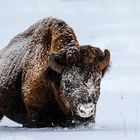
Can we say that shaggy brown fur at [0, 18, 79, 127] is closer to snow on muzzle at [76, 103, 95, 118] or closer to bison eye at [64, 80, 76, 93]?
bison eye at [64, 80, 76, 93]

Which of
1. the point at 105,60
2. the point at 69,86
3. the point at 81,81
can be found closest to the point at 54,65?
the point at 69,86

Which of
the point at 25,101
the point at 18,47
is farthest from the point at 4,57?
the point at 25,101

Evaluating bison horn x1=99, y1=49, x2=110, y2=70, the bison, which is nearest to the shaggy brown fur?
the bison

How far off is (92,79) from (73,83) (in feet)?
1.03

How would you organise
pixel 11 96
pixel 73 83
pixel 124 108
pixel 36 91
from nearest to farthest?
pixel 73 83 < pixel 36 91 < pixel 11 96 < pixel 124 108

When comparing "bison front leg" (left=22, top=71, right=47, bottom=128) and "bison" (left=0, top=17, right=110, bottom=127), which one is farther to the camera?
"bison front leg" (left=22, top=71, right=47, bottom=128)

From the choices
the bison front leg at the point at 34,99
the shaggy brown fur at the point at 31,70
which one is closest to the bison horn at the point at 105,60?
the shaggy brown fur at the point at 31,70

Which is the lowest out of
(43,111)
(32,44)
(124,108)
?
(124,108)

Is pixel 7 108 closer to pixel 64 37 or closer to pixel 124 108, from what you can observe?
pixel 64 37

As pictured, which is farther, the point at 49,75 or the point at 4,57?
the point at 4,57

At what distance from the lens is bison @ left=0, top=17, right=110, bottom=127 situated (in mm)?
13062

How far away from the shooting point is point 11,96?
49.9 feet

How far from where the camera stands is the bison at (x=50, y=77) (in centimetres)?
1306

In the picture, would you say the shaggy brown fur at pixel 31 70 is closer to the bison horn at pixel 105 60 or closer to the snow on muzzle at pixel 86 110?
the bison horn at pixel 105 60
